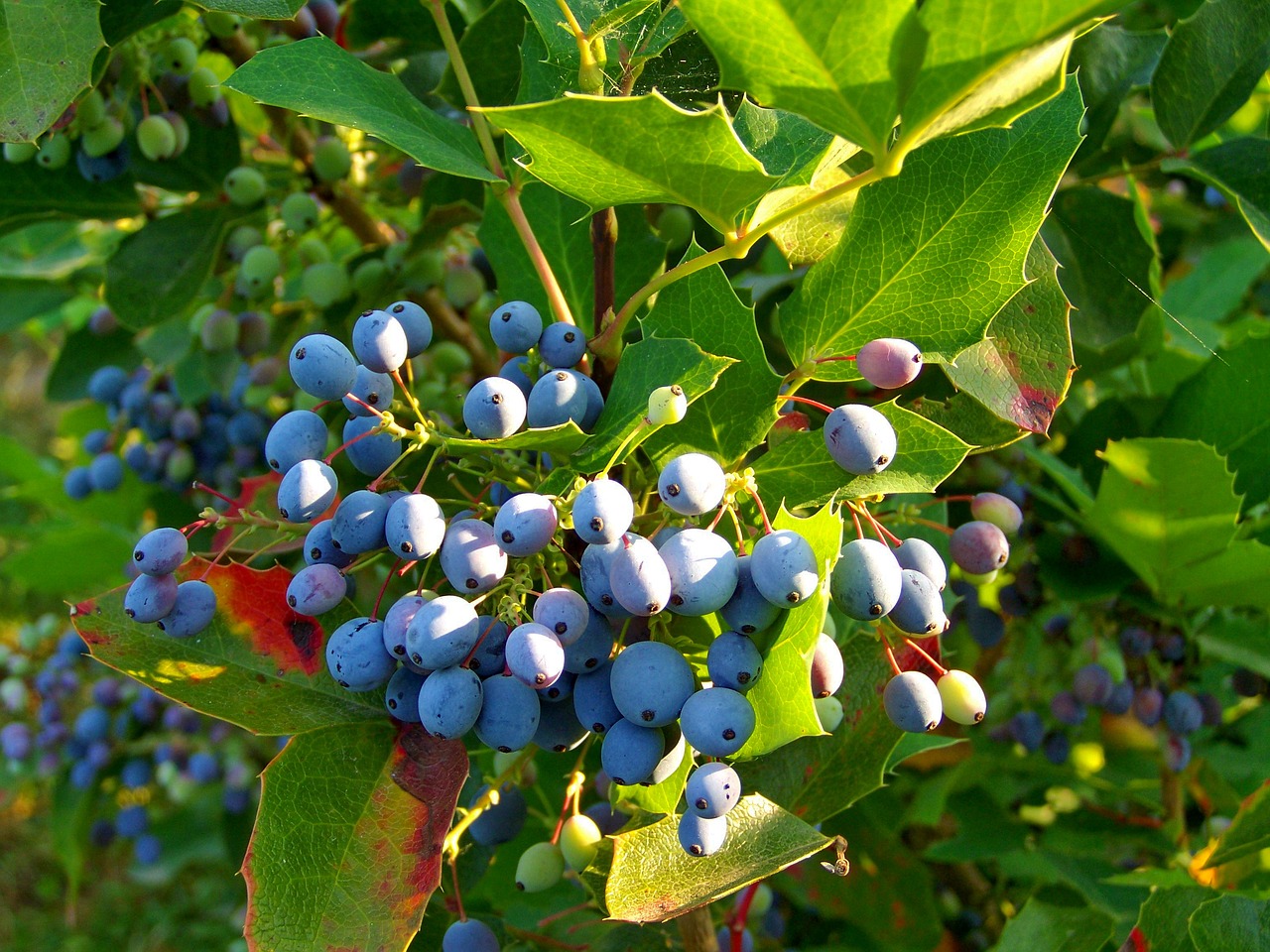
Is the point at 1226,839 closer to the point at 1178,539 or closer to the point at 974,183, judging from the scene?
the point at 1178,539

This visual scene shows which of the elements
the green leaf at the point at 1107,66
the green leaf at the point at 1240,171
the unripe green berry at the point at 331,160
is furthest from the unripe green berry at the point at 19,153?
the green leaf at the point at 1240,171

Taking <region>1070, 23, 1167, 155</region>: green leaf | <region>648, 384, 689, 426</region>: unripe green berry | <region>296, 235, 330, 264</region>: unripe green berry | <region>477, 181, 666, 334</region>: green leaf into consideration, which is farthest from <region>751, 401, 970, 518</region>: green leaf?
<region>296, 235, 330, 264</region>: unripe green berry

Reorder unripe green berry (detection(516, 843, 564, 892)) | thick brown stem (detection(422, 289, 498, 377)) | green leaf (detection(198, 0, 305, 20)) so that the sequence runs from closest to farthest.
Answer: green leaf (detection(198, 0, 305, 20)) → unripe green berry (detection(516, 843, 564, 892)) → thick brown stem (detection(422, 289, 498, 377))

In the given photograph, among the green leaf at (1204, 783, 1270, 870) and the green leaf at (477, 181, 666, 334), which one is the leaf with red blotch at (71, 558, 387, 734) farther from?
the green leaf at (1204, 783, 1270, 870)

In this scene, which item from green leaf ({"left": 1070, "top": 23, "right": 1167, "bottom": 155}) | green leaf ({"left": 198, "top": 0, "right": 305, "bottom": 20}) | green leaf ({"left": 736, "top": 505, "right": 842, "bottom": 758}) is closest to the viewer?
green leaf ({"left": 736, "top": 505, "right": 842, "bottom": 758})

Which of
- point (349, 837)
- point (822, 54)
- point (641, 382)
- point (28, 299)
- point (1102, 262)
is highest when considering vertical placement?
point (822, 54)

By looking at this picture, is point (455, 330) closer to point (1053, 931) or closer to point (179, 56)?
point (179, 56)

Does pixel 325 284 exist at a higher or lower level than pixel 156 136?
lower

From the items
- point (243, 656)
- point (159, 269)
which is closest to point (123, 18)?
point (159, 269)
